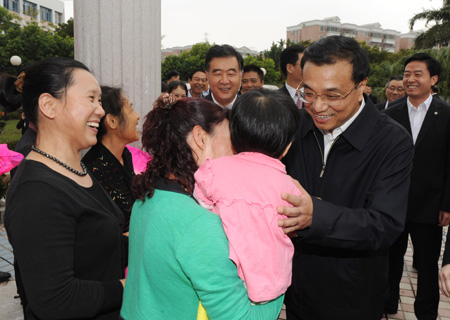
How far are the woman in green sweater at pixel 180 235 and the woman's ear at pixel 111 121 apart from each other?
1075mm

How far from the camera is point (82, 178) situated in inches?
64.2

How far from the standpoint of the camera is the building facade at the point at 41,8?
54688 millimetres

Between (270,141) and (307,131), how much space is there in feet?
2.52

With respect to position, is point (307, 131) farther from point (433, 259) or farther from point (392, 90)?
point (392, 90)

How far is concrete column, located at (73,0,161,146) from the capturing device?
3.11 m

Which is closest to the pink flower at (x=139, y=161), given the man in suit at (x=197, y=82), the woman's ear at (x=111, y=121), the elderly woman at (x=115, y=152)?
the elderly woman at (x=115, y=152)

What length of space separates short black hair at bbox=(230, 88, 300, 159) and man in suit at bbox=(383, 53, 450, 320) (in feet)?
8.73

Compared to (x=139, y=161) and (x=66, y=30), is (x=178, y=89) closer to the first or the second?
(x=139, y=161)

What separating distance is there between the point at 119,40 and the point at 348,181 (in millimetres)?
2278

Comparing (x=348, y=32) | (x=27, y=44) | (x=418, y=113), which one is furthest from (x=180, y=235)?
(x=348, y=32)

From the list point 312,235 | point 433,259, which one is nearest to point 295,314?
Result: point 312,235

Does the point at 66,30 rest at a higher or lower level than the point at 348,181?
higher

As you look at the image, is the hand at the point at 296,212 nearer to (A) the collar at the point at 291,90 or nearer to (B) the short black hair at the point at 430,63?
(A) the collar at the point at 291,90

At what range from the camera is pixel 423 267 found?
3400mm
